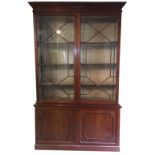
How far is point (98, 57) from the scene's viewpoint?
2.66 meters

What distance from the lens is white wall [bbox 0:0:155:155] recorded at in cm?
271

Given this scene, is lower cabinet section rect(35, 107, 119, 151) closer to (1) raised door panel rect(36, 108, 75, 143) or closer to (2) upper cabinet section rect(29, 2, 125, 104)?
(1) raised door panel rect(36, 108, 75, 143)

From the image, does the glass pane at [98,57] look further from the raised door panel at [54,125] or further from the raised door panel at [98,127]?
the raised door panel at [54,125]

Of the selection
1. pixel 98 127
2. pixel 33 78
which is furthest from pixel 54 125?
pixel 33 78

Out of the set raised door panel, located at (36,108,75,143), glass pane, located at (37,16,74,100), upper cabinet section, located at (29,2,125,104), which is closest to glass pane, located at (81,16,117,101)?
upper cabinet section, located at (29,2,125,104)

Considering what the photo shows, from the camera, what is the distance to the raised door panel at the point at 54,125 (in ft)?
8.54

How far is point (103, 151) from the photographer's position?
8.52ft

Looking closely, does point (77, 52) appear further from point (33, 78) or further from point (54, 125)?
point (54, 125)

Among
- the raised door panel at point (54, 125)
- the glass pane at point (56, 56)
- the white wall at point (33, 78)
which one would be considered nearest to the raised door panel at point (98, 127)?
the raised door panel at point (54, 125)

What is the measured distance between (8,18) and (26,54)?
71 centimetres

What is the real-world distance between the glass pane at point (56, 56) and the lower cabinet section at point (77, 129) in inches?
11.8
